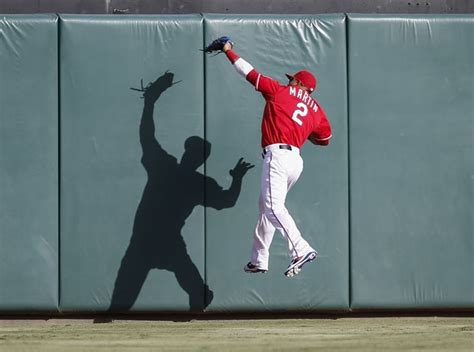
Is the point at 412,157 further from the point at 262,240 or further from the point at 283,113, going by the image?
the point at 262,240

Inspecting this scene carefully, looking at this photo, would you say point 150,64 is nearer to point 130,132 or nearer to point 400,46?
point 130,132

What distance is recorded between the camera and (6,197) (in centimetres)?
1012

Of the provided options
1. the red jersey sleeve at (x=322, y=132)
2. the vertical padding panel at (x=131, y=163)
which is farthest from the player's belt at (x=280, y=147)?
the vertical padding panel at (x=131, y=163)

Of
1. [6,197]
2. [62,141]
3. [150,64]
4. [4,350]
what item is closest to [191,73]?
[150,64]

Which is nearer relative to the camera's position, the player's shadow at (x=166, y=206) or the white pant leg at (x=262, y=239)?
the white pant leg at (x=262, y=239)

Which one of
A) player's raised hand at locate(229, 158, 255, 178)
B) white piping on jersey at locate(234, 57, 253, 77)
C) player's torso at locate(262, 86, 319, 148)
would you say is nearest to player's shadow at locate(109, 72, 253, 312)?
player's raised hand at locate(229, 158, 255, 178)

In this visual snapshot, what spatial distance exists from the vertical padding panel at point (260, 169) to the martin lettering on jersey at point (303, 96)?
0.54 m

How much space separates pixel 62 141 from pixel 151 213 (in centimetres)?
95

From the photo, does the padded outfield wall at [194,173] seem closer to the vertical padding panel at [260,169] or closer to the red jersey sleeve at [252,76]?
the vertical padding panel at [260,169]

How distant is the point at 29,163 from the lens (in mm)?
10125

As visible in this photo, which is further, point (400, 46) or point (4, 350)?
point (400, 46)

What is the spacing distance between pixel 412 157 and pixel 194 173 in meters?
1.85

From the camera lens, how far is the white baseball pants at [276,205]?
9.33 meters

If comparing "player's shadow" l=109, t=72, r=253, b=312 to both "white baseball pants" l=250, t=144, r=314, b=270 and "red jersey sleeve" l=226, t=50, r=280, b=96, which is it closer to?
"white baseball pants" l=250, t=144, r=314, b=270
